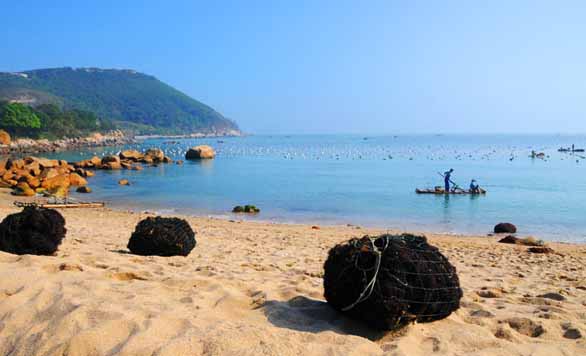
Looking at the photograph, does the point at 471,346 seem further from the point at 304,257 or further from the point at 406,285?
the point at 304,257

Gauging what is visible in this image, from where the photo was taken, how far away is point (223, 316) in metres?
4.45

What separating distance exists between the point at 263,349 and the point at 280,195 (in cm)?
2820

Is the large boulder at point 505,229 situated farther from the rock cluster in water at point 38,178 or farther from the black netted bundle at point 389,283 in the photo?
the rock cluster in water at point 38,178

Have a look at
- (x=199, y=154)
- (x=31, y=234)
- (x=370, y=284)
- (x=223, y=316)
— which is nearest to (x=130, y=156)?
(x=199, y=154)

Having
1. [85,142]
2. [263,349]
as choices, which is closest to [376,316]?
[263,349]

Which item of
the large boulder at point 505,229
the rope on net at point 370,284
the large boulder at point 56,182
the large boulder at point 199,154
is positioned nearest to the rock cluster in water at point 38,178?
the large boulder at point 56,182

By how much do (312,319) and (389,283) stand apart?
841 mm

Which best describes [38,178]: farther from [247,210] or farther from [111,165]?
[111,165]

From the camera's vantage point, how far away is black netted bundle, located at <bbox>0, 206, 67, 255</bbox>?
23.0 ft

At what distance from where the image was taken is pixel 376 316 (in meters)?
4.28

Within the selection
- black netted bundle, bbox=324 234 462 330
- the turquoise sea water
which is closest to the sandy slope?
black netted bundle, bbox=324 234 462 330

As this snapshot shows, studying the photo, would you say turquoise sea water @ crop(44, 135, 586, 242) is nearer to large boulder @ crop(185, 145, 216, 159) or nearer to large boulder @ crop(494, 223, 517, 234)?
large boulder @ crop(494, 223, 517, 234)

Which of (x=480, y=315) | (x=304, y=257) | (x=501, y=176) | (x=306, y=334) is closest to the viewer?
(x=306, y=334)

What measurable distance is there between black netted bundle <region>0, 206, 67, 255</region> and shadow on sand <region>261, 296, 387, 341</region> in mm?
4046
